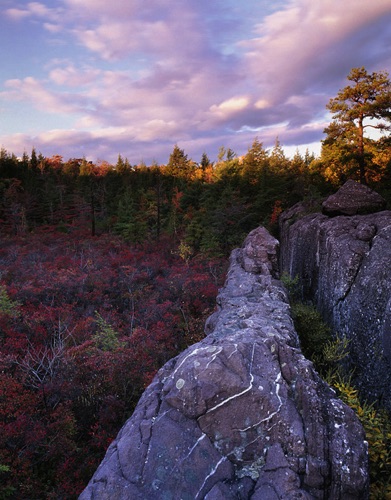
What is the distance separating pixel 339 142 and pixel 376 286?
1434cm

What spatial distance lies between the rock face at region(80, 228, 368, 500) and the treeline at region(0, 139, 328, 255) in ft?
61.3

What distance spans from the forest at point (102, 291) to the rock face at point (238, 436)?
3.62 m

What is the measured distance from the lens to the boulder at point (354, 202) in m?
12.7

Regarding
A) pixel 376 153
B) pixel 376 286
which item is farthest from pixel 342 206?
pixel 376 153

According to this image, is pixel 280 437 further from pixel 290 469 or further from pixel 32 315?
pixel 32 315

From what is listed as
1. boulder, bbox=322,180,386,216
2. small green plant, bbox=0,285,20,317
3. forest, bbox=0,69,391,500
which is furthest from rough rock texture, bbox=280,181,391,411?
small green plant, bbox=0,285,20,317

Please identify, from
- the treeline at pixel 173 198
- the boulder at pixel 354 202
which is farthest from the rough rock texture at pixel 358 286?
the treeline at pixel 173 198

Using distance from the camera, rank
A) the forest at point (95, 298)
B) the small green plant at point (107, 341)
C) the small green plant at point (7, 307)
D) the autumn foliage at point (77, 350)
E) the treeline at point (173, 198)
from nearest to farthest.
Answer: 1. the autumn foliage at point (77, 350)
2. the forest at point (95, 298)
3. the small green plant at point (107, 341)
4. the small green plant at point (7, 307)
5. the treeline at point (173, 198)

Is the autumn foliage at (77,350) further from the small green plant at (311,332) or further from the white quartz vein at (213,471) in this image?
the small green plant at (311,332)

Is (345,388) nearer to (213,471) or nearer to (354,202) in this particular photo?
(213,471)

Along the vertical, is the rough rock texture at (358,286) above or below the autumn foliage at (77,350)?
above

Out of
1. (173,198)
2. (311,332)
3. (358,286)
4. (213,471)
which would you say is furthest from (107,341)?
(173,198)

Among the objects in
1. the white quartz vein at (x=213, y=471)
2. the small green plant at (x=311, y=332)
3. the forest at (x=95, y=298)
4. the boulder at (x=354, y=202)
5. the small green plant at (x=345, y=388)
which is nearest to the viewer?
the white quartz vein at (x=213, y=471)

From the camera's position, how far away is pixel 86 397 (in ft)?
31.3
